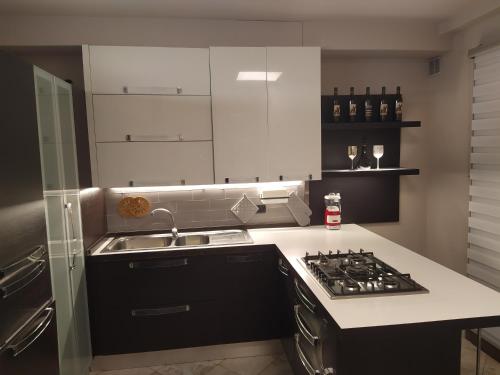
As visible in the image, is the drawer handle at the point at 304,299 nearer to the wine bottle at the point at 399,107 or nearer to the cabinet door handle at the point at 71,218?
the cabinet door handle at the point at 71,218

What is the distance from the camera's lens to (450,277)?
1.83 m

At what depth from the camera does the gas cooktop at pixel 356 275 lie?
1656mm

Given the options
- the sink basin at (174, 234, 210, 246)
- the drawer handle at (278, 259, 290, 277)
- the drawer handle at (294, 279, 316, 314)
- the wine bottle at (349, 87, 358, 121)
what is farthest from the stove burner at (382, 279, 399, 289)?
the wine bottle at (349, 87, 358, 121)

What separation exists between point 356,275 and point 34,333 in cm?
153

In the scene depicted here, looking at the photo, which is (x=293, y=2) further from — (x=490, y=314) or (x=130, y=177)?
(x=490, y=314)

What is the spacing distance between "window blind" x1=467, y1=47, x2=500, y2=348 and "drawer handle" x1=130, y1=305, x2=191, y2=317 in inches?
87.8

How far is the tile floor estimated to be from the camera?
2.55 metres

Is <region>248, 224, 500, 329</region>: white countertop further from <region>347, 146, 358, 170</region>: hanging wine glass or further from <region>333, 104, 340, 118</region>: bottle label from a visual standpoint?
<region>333, 104, 340, 118</region>: bottle label

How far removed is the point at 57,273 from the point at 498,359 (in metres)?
3.02

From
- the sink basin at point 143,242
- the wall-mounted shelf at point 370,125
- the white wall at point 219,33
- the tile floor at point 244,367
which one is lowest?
the tile floor at point 244,367

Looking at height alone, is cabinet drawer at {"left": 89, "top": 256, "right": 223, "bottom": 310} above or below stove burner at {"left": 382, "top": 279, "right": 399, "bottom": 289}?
below

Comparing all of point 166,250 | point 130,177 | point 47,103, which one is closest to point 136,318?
point 166,250

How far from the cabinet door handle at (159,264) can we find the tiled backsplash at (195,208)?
571mm

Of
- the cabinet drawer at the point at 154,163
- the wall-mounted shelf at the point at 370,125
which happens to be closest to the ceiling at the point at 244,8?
the wall-mounted shelf at the point at 370,125
